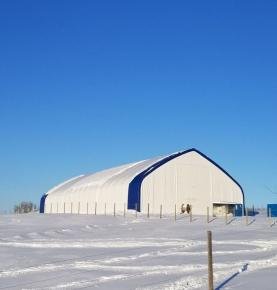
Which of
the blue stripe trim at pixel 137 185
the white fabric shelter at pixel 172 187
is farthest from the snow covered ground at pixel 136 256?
the white fabric shelter at pixel 172 187

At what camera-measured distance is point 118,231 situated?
88.7 ft

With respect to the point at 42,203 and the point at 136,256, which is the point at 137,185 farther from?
the point at 42,203

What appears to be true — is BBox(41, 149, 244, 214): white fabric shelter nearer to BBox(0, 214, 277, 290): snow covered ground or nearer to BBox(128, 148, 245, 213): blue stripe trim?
BBox(128, 148, 245, 213): blue stripe trim

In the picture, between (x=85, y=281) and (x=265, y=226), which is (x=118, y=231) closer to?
(x=265, y=226)

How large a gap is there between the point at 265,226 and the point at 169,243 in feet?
33.9

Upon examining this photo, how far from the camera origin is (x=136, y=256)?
54.9 feet

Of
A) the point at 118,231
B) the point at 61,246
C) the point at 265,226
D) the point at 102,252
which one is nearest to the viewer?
the point at 102,252

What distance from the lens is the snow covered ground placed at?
12094 millimetres

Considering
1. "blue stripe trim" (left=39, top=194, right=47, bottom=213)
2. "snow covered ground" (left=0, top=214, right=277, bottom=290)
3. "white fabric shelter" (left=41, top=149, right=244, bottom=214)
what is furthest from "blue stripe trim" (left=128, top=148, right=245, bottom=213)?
"blue stripe trim" (left=39, top=194, right=47, bottom=213)

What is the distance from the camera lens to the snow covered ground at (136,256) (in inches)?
476

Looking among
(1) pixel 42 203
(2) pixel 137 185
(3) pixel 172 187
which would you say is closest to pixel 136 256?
(2) pixel 137 185

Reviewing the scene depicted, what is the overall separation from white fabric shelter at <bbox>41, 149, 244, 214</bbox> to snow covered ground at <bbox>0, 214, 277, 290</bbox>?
31.8 feet

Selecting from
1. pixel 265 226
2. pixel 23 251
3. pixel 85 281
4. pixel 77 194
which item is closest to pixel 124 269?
pixel 85 281

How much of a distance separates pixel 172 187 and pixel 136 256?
961 inches
